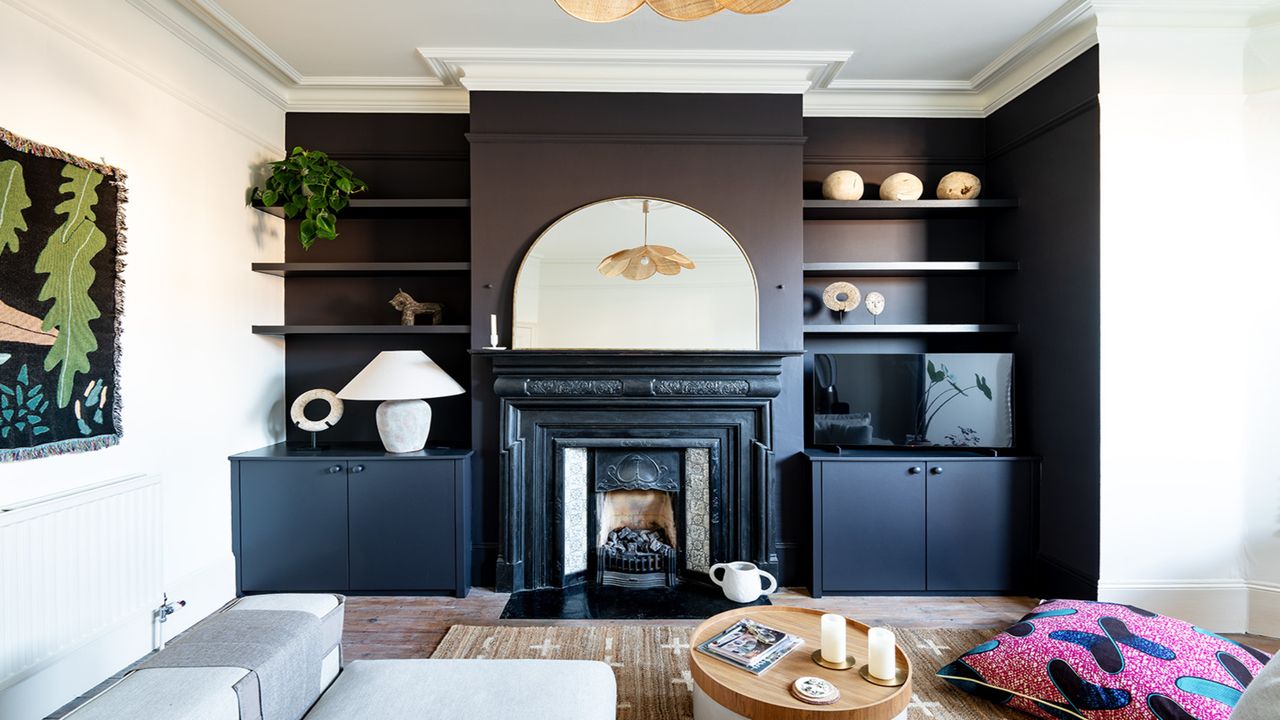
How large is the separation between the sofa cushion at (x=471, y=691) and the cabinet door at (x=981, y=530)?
2125 millimetres

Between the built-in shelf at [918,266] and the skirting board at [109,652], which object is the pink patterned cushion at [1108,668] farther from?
the skirting board at [109,652]

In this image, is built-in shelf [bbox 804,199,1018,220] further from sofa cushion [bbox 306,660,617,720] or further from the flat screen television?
sofa cushion [bbox 306,660,617,720]

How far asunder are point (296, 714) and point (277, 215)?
9.18 ft

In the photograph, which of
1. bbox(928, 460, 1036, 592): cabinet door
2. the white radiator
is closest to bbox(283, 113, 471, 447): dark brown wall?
the white radiator

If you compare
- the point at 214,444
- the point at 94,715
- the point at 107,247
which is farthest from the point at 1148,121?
the point at 214,444

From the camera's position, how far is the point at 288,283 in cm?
340

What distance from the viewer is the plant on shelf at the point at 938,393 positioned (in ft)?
9.90

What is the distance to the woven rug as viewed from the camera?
2025 millimetres

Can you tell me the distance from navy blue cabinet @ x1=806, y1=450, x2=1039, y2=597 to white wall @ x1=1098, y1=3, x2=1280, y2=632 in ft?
1.37

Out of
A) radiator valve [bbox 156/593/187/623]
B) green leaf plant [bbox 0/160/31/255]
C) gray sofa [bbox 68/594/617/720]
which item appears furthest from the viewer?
radiator valve [bbox 156/593/187/623]

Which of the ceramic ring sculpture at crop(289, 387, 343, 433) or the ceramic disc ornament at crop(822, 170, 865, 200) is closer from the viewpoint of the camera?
the ceramic ring sculpture at crop(289, 387, 343, 433)

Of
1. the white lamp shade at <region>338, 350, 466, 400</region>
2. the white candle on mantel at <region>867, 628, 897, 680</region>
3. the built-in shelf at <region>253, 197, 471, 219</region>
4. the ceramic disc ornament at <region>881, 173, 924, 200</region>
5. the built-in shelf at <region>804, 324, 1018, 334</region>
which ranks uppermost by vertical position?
the ceramic disc ornament at <region>881, 173, 924, 200</region>

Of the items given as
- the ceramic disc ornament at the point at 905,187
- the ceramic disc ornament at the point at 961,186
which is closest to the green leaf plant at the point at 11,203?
the ceramic disc ornament at the point at 905,187

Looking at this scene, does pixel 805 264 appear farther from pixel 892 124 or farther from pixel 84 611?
pixel 84 611
